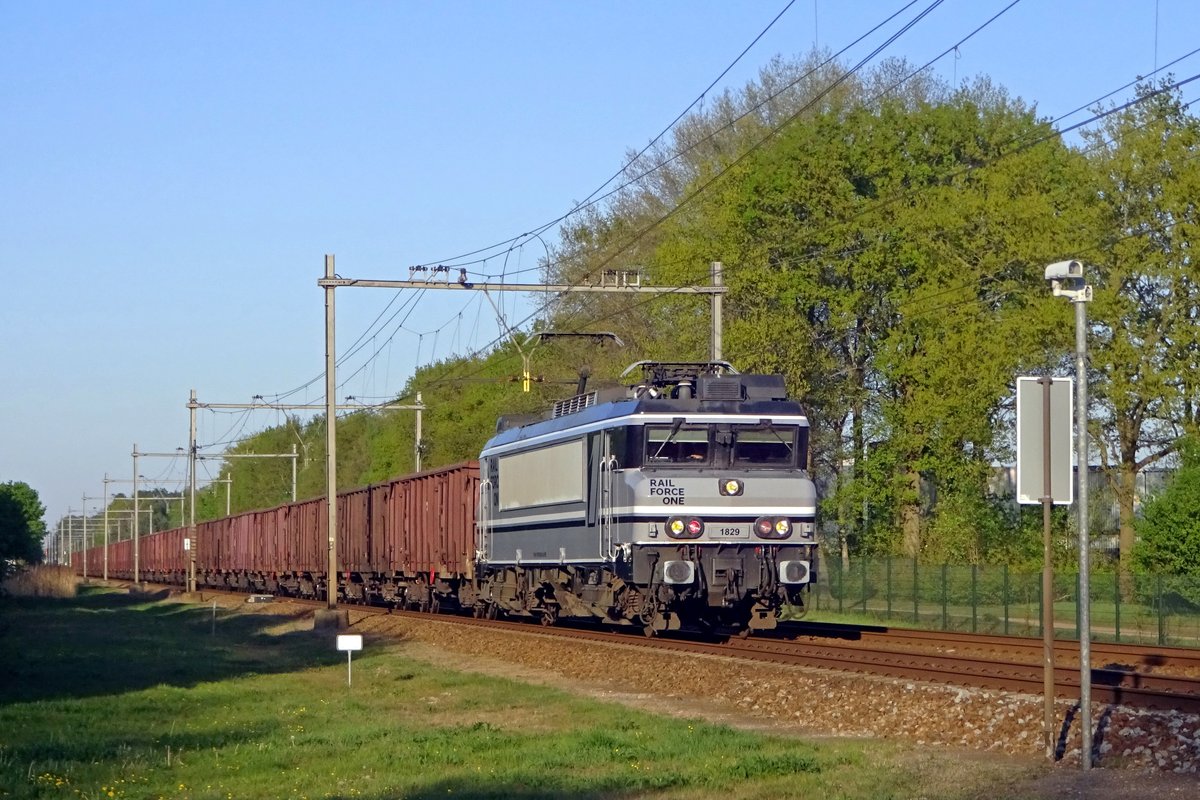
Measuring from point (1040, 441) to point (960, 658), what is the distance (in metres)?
8.77

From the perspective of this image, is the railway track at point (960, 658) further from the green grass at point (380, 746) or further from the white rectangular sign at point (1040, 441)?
the white rectangular sign at point (1040, 441)

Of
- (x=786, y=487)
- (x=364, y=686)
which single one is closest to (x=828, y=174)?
(x=786, y=487)

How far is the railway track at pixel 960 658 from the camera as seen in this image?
54.0ft

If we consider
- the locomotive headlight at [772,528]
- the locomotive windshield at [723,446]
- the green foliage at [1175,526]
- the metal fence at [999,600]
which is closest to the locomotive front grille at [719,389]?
the locomotive windshield at [723,446]

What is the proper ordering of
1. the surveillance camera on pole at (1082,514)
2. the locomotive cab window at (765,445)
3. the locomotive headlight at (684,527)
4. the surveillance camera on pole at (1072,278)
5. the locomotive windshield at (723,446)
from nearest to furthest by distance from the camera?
1. the surveillance camera on pole at (1082,514)
2. the surveillance camera on pole at (1072,278)
3. the locomotive headlight at (684,527)
4. the locomotive windshield at (723,446)
5. the locomotive cab window at (765,445)

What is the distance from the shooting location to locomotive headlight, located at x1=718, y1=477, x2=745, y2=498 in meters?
23.4

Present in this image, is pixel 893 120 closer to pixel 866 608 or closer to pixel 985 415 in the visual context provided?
pixel 985 415

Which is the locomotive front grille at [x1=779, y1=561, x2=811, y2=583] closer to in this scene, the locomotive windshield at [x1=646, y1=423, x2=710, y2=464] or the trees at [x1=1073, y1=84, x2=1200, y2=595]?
the locomotive windshield at [x1=646, y1=423, x2=710, y2=464]

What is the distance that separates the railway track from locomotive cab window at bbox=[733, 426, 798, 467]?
282 centimetres

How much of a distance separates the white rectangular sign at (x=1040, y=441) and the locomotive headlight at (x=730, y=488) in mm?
10898

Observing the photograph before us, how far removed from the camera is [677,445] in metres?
23.5

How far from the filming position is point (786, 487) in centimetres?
2378

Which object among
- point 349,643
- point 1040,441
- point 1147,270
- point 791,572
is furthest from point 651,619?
point 1147,270

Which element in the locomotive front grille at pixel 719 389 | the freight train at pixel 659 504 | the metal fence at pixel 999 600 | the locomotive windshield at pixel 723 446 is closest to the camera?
the freight train at pixel 659 504
